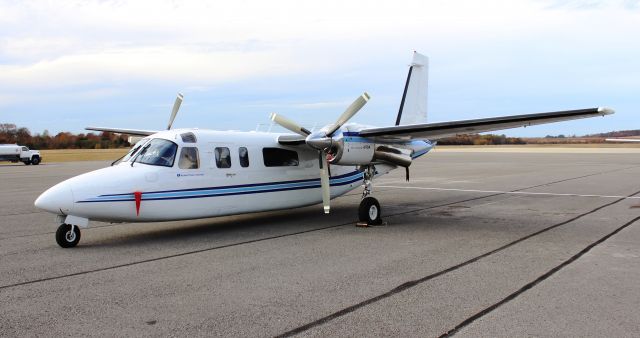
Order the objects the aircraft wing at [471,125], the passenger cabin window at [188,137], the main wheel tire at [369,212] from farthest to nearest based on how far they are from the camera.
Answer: the main wheel tire at [369,212]
the passenger cabin window at [188,137]
the aircraft wing at [471,125]

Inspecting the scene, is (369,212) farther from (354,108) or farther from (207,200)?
(207,200)

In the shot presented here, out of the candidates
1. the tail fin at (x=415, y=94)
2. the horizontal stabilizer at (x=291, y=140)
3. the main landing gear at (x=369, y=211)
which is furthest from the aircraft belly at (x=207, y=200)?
the tail fin at (x=415, y=94)

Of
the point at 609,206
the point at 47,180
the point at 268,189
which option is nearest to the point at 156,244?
the point at 268,189

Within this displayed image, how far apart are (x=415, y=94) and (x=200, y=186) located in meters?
8.20

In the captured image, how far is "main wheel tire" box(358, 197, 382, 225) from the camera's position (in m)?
12.5

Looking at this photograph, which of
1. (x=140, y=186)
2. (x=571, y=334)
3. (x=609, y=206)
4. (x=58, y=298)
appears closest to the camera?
(x=571, y=334)

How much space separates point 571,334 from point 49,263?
778cm

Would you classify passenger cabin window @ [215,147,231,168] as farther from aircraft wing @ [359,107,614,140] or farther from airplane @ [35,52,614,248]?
aircraft wing @ [359,107,614,140]

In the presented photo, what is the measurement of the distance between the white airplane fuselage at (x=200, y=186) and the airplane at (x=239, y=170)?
19 millimetres

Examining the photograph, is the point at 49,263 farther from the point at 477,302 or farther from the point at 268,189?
the point at 477,302

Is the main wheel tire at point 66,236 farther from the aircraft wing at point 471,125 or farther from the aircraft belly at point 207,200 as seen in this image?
the aircraft wing at point 471,125

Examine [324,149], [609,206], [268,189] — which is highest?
[324,149]

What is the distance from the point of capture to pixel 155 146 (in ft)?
36.0

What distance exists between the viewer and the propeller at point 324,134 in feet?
39.7
